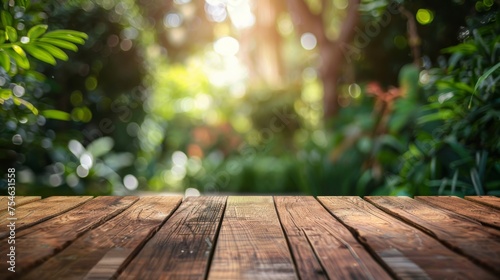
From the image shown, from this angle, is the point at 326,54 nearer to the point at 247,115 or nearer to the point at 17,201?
the point at 247,115

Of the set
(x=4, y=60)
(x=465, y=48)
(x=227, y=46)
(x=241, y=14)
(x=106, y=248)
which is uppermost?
(x=241, y=14)

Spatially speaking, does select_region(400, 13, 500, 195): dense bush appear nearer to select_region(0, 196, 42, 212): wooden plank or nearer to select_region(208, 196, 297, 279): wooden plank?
select_region(208, 196, 297, 279): wooden plank

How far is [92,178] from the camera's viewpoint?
366 cm

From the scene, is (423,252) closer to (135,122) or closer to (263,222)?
(263,222)

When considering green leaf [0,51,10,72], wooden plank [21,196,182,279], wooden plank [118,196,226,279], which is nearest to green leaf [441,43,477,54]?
wooden plank [118,196,226,279]

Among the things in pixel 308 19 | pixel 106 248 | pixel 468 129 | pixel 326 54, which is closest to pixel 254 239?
pixel 106 248

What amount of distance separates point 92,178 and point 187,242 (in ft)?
8.57

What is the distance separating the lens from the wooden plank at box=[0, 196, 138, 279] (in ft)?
3.50

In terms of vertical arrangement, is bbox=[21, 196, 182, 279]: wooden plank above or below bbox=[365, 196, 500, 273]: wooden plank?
below

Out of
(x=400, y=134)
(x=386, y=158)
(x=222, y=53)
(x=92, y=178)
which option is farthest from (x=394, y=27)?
(x=222, y=53)

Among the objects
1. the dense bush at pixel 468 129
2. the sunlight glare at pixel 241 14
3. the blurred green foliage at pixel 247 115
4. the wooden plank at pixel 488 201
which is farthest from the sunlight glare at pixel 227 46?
the wooden plank at pixel 488 201

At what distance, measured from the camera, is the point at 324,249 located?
3.72 feet

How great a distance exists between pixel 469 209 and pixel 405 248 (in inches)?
24.8

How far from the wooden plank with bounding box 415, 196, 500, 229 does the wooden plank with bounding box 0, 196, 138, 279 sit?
3.41 feet
